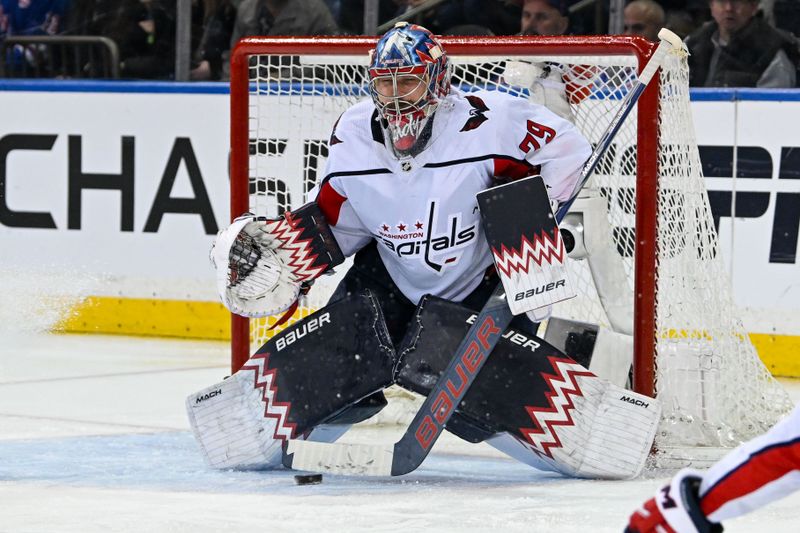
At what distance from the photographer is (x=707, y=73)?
5328mm

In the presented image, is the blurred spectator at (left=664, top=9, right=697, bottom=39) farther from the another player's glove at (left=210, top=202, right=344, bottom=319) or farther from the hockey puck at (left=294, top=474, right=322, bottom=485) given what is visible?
the hockey puck at (left=294, top=474, right=322, bottom=485)

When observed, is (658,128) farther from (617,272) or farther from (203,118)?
(203,118)

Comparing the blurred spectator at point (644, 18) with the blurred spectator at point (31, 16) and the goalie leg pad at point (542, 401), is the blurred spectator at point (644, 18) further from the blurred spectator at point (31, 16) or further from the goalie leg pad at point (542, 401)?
the blurred spectator at point (31, 16)

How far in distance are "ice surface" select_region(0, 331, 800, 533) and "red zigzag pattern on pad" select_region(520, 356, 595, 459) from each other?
3.5 inches

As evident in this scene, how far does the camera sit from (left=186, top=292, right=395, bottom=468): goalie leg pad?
338 centimetres

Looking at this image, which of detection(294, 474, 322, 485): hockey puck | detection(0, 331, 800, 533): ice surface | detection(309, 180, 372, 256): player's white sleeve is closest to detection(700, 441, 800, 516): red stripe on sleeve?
detection(0, 331, 800, 533): ice surface

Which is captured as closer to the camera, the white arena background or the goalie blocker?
the white arena background

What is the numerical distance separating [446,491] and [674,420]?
2.47 feet

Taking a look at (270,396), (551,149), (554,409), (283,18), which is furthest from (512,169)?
(283,18)

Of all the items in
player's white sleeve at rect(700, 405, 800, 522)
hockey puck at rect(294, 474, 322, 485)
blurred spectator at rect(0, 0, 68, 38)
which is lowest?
hockey puck at rect(294, 474, 322, 485)

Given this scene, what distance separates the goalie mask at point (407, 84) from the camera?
327 centimetres

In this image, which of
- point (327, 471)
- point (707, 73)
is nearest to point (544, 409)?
point (327, 471)

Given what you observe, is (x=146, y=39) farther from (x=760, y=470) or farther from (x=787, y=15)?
(x=760, y=470)

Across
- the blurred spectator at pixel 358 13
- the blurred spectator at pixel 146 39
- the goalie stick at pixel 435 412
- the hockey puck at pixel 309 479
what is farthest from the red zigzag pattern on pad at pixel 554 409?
the blurred spectator at pixel 146 39
